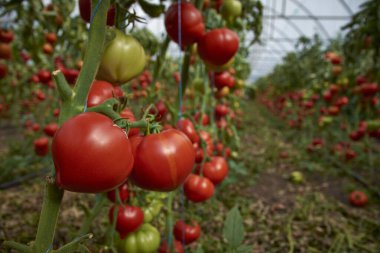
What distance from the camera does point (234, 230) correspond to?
42.8 inches

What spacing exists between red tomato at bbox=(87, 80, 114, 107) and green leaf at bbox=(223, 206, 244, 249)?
2.12 feet

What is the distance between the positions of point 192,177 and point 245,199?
1624mm

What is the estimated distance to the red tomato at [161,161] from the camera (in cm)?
63

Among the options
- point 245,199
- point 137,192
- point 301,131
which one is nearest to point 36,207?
point 137,192

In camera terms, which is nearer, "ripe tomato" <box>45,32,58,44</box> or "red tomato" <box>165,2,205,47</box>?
"red tomato" <box>165,2,205,47</box>

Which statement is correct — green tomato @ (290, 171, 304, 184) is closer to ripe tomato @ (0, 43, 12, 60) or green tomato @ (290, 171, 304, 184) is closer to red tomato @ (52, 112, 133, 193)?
ripe tomato @ (0, 43, 12, 60)

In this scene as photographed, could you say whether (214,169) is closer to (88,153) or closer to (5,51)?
(88,153)

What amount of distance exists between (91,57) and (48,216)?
318 mm

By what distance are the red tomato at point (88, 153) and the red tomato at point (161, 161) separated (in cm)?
9

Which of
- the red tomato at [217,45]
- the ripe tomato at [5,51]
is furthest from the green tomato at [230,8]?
the ripe tomato at [5,51]

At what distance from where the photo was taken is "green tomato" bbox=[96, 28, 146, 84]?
2.58 ft

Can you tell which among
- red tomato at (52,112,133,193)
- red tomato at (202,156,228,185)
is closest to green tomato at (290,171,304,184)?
red tomato at (202,156,228,185)

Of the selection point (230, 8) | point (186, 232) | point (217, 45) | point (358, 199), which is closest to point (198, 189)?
point (186, 232)

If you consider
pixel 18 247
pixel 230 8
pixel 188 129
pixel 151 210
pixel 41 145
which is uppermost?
pixel 230 8
